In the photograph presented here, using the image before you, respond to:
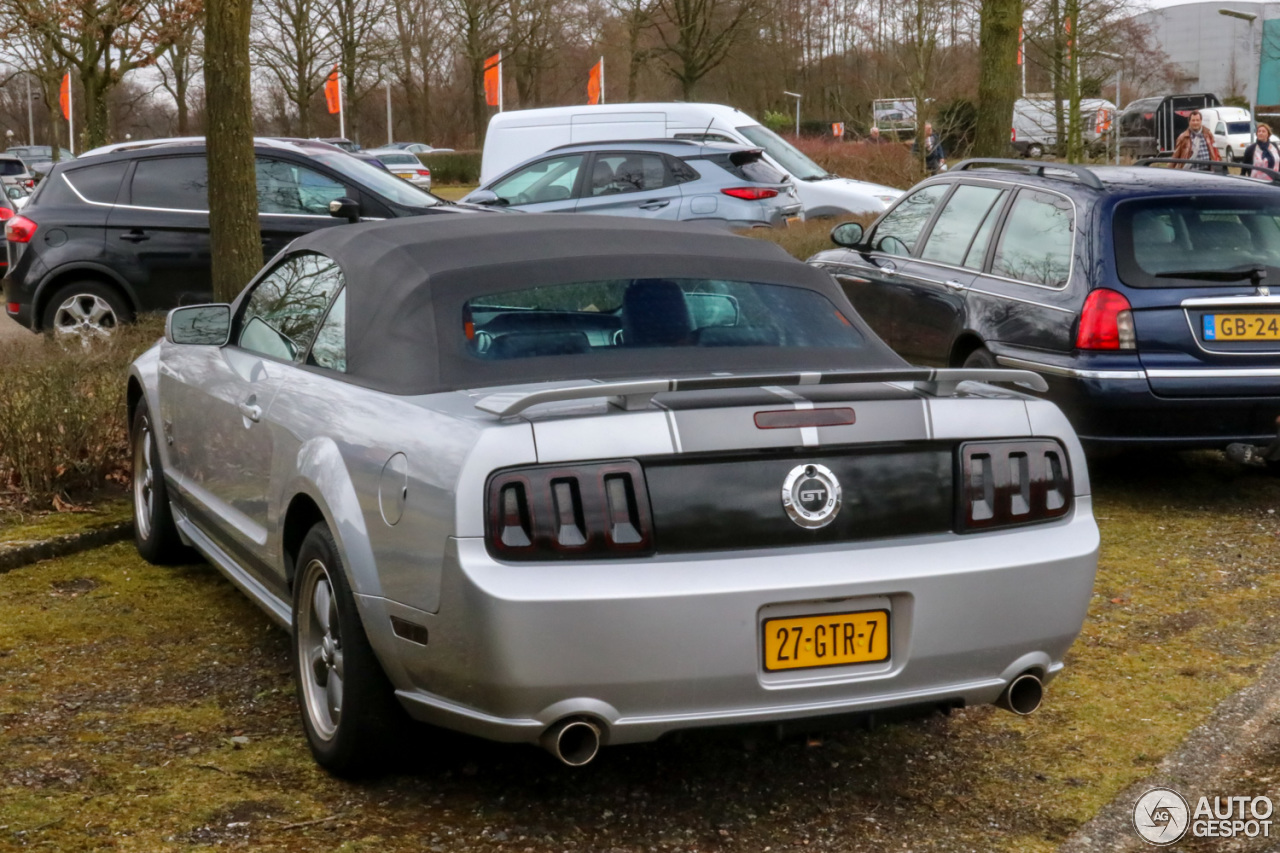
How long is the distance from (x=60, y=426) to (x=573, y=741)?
4.50 metres

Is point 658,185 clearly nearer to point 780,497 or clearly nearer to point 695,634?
point 780,497

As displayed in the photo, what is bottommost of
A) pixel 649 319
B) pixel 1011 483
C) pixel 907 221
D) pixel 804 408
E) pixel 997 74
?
pixel 1011 483

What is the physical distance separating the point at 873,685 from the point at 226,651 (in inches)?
100

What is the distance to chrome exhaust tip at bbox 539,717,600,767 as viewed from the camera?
344 cm

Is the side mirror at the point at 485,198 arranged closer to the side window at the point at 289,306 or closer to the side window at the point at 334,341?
the side window at the point at 289,306

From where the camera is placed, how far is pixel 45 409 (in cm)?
706

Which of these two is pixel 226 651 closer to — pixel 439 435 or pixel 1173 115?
pixel 439 435

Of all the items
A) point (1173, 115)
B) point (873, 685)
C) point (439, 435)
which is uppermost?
point (1173, 115)

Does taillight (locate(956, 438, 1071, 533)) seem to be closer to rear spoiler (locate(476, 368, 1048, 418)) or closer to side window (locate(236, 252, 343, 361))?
rear spoiler (locate(476, 368, 1048, 418))

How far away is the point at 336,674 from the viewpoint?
4.03 meters

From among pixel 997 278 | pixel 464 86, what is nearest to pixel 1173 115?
pixel 464 86

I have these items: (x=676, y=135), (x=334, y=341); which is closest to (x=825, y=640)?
(x=334, y=341)

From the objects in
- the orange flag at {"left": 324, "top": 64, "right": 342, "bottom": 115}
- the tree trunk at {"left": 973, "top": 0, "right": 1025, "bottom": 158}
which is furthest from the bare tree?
the tree trunk at {"left": 973, "top": 0, "right": 1025, "bottom": 158}

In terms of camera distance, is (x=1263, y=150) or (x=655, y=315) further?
(x=1263, y=150)
